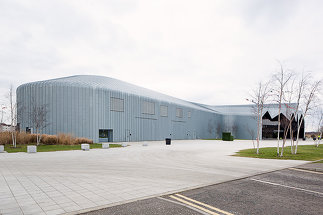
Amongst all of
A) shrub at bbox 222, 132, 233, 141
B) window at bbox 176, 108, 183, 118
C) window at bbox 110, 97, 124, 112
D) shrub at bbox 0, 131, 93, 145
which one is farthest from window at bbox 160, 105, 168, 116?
shrub at bbox 0, 131, 93, 145

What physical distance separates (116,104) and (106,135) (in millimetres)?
5462

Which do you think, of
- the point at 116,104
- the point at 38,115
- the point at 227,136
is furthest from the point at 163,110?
the point at 38,115

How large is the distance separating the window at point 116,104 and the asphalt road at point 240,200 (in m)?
30.3

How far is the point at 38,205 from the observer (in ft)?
17.9

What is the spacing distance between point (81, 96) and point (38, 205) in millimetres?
30295

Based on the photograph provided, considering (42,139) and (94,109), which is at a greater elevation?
(94,109)

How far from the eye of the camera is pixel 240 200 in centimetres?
609

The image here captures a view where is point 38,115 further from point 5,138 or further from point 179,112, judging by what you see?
point 179,112

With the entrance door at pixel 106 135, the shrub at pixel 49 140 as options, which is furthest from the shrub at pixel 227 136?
the shrub at pixel 49 140

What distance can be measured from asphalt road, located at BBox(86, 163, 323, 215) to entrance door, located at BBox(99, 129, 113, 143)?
30.0 metres

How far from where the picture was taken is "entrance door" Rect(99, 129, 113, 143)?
117ft

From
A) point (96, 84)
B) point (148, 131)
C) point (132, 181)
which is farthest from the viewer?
point (148, 131)

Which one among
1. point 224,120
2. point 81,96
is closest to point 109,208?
point 81,96

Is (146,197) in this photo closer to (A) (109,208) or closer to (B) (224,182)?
(A) (109,208)
